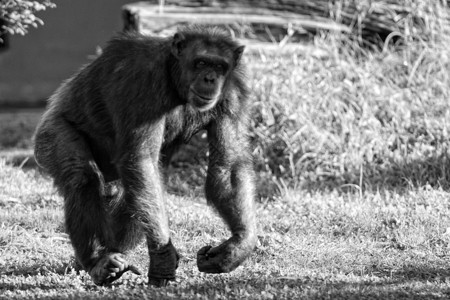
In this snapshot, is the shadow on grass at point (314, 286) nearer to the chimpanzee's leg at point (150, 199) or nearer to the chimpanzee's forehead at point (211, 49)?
the chimpanzee's leg at point (150, 199)

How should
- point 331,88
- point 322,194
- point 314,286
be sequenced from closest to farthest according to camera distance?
1. point 314,286
2. point 322,194
3. point 331,88

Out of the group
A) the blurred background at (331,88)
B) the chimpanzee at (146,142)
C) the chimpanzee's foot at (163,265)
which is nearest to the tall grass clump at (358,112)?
the blurred background at (331,88)

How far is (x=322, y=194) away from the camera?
8.05 metres

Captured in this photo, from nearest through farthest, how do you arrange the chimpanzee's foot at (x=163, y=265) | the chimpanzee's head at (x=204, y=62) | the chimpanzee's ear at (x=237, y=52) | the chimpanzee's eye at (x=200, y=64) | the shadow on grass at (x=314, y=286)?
the shadow on grass at (x=314, y=286) → the chimpanzee's foot at (x=163, y=265) → the chimpanzee's head at (x=204, y=62) → the chimpanzee's eye at (x=200, y=64) → the chimpanzee's ear at (x=237, y=52)

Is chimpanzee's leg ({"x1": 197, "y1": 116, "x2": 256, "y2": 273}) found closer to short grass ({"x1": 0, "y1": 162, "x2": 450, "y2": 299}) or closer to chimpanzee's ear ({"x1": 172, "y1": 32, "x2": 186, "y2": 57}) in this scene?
short grass ({"x1": 0, "y1": 162, "x2": 450, "y2": 299})

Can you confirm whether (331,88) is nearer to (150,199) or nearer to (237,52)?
(237,52)

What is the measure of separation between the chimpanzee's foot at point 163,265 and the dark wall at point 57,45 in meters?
9.28

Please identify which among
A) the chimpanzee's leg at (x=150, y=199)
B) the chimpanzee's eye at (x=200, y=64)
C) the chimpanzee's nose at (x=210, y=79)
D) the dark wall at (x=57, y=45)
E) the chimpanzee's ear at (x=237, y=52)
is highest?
the chimpanzee's ear at (x=237, y=52)

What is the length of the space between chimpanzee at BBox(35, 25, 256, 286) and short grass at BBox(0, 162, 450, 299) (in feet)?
0.84

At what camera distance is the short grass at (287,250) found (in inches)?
208

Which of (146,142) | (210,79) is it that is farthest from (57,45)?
(146,142)

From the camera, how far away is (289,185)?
331 inches

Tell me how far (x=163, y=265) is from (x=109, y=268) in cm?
34

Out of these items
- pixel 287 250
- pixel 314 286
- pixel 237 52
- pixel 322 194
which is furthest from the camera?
pixel 322 194
